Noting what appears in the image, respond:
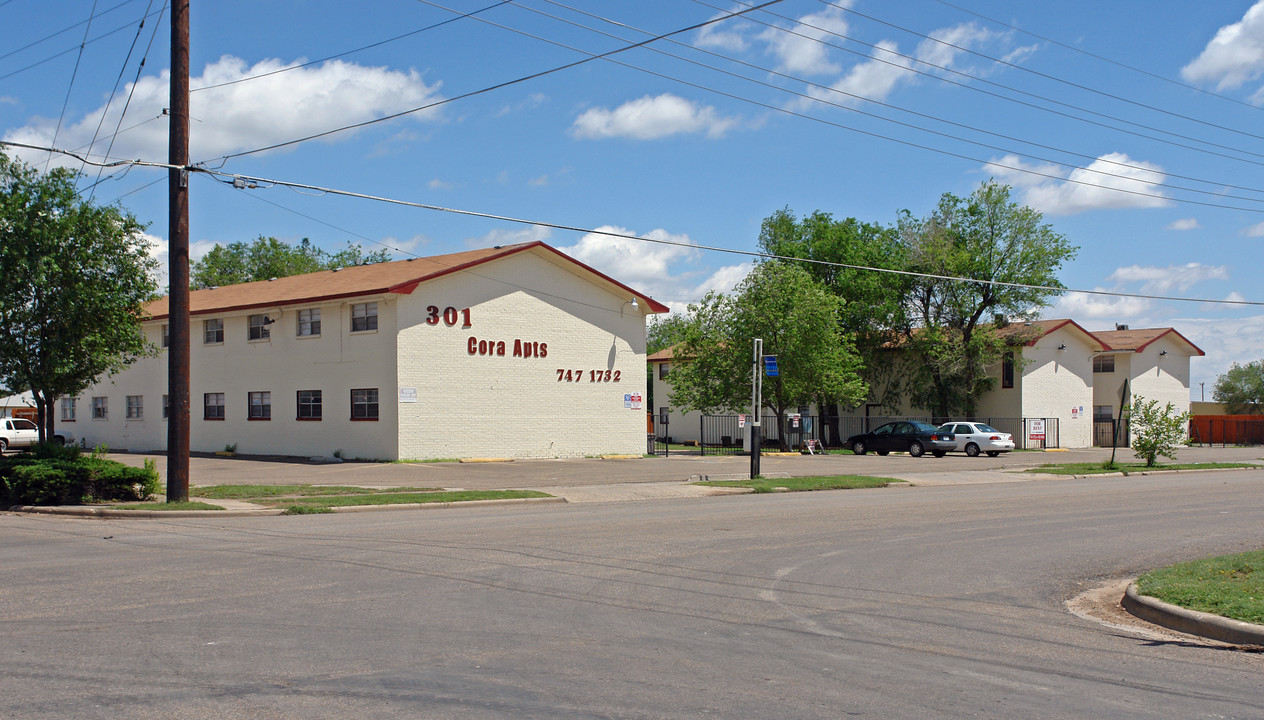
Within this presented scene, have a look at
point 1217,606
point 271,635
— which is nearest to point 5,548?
point 271,635

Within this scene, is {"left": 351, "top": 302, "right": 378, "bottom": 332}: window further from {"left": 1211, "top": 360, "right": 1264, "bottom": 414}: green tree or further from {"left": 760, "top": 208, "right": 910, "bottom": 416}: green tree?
{"left": 1211, "top": 360, "right": 1264, "bottom": 414}: green tree

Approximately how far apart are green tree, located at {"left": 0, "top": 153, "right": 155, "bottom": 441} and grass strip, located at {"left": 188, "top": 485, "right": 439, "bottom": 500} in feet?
15.0

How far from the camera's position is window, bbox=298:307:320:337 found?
34656 mm

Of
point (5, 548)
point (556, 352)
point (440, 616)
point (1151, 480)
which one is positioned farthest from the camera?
point (556, 352)

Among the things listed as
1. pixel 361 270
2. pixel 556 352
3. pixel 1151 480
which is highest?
pixel 361 270


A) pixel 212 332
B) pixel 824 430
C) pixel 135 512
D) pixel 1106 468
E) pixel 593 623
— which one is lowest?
pixel 1106 468

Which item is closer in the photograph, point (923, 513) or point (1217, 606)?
point (1217, 606)

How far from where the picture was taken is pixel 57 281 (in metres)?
Answer: 22.1

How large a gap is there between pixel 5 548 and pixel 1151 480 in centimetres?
2696

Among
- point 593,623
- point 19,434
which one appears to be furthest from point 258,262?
point 593,623

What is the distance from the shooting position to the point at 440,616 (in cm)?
841

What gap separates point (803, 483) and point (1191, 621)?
16591 mm

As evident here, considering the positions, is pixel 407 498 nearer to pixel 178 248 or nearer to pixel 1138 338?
pixel 178 248

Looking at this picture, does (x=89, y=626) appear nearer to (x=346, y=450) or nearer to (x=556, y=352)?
(x=346, y=450)
